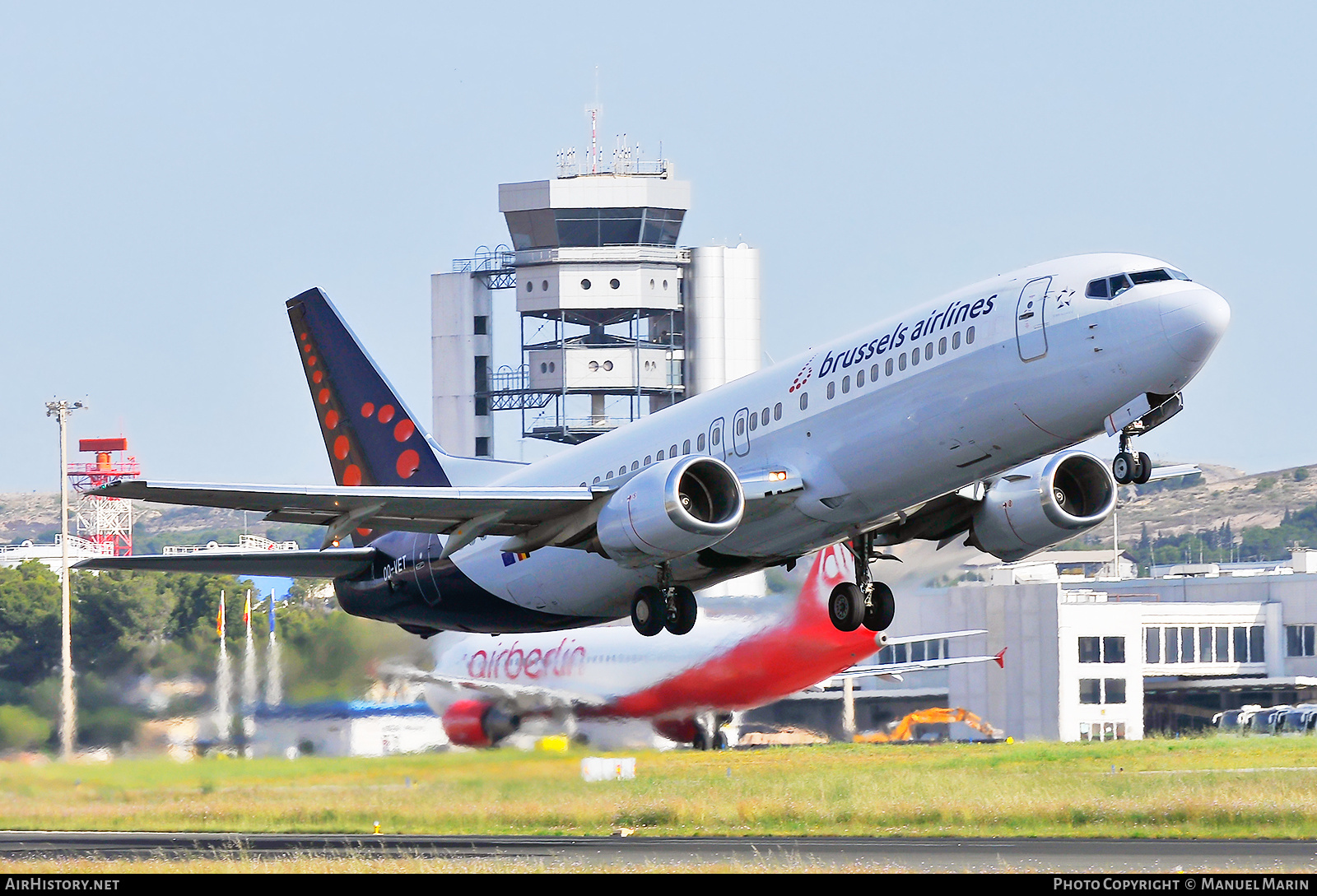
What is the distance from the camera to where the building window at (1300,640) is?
106750 millimetres

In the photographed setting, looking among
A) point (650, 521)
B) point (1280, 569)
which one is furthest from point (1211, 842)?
point (1280, 569)

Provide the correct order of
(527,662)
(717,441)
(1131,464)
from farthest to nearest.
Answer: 1. (527,662)
2. (717,441)
3. (1131,464)

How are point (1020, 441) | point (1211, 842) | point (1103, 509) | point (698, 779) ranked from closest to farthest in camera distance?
1. point (1020, 441)
2. point (1103, 509)
3. point (1211, 842)
4. point (698, 779)

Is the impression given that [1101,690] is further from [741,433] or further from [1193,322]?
[1193,322]

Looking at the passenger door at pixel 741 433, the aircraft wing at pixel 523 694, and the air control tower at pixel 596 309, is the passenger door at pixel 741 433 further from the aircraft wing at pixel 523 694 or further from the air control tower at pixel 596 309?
the air control tower at pixel 596 309

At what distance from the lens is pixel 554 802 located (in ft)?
146

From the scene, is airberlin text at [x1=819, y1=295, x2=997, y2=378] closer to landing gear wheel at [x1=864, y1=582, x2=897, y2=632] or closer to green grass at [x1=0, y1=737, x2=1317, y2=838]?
landing gear wheel at [x1=864, y1=582, x2=897, y2=632]

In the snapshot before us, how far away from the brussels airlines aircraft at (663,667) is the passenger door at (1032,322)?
20.0 metres

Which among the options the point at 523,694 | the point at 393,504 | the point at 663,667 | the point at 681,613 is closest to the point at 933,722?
the point at 663,667

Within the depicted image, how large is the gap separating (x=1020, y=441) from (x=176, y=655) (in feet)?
78.3

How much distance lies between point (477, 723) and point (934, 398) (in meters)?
21.3

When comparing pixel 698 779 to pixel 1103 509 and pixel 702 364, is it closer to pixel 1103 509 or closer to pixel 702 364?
pixel 1103 509
